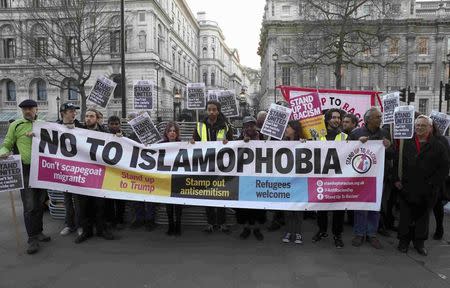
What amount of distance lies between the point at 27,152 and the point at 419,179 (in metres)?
5.63

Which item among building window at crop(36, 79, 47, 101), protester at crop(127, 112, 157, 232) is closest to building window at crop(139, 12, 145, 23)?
building window at crop(36, 79, 47, 101)

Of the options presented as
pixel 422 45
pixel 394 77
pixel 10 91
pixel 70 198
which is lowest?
pixel 70 198

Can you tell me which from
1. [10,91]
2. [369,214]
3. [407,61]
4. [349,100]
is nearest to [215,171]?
[369,214]

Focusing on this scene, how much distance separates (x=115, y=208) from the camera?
6.76 meters

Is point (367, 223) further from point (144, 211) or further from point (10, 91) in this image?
point (10, 91)

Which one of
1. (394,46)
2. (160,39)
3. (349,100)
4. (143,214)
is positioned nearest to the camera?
(143,214)

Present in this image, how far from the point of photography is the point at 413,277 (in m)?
4.62

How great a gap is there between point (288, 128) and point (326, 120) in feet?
4.23

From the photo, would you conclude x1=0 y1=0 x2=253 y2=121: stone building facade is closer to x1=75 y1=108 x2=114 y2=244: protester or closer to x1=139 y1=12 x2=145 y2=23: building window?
x1=139 y1=12 x2=145 y2=23: building window

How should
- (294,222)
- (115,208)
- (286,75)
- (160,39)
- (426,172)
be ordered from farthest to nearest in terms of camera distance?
(286,75) < (160,39) < (115,208) < (294,222) < (426,172)

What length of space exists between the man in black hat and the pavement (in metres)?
0.35

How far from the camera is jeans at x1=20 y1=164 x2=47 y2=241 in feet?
18.2

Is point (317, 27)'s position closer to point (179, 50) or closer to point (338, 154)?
point (338, 154)

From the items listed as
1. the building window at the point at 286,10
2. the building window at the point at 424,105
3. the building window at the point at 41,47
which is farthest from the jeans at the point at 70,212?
the building window at the point at 424,105
